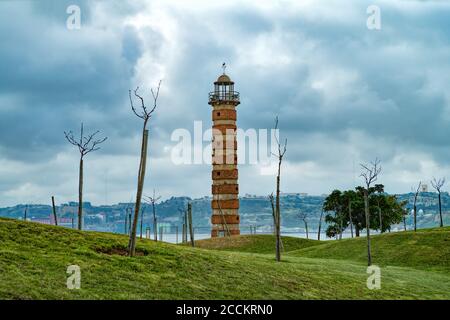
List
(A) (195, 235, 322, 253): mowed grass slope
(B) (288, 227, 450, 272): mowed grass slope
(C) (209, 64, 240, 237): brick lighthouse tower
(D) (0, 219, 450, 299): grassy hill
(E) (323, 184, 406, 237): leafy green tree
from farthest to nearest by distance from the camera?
(E) (323, 184, 406, 237): leafy green tree, (C) (209, 64, 240, 237): brick lighthouse tower, (A) (195, 235, 322, 253): mowed grass slope, (B) (288, 227, 450, 272): mowed grass slope, (D) (0, 219, 450, 299): grassy hill

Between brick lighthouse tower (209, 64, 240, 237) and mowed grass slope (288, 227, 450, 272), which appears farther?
brick lighthouse tower (209, 64, 240, 237)

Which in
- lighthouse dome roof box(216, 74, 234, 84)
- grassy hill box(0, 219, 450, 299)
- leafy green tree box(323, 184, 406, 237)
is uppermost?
lighthouse dome roof box(216, 74, 234, 84)

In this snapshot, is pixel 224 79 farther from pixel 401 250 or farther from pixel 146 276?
pixel 146 276

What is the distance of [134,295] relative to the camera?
26812 mm

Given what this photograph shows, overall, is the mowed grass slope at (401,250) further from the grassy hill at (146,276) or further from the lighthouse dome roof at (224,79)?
the lighthouse dome roof at (224,79)

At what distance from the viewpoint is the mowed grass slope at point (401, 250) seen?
61438mm

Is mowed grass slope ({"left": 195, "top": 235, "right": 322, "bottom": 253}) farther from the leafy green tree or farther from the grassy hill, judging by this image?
the grassy hill

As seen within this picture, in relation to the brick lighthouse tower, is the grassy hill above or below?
below

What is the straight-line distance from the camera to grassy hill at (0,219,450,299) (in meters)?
27.0

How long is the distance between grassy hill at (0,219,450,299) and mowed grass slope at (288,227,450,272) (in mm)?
18212

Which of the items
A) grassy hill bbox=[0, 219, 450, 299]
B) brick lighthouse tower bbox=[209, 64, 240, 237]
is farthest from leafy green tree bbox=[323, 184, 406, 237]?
grassy hill bbox=[0, 219, 450, 299]

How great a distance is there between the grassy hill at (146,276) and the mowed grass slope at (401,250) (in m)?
18.2
